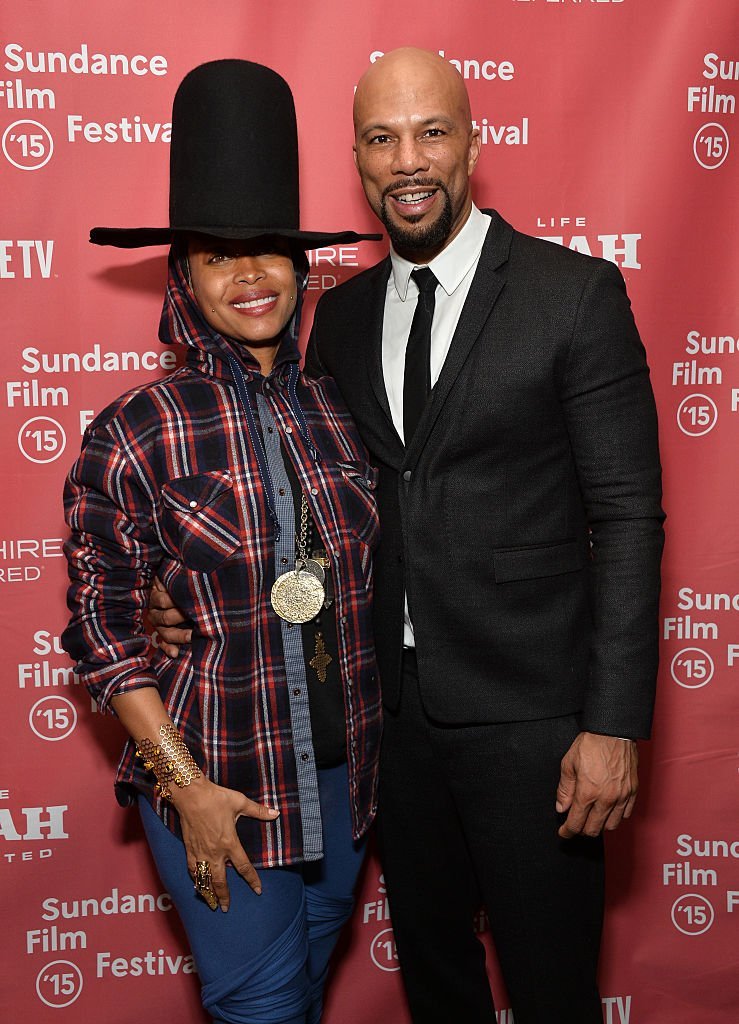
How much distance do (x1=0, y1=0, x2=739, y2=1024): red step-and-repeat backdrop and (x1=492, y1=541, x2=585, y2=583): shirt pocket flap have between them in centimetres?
79

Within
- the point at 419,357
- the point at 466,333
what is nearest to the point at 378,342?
the point at 419,357

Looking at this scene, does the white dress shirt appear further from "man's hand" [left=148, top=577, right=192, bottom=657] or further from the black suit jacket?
"man's hand" [left=148, top=577, right=192, bottom=657]

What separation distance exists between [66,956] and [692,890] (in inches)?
60.0

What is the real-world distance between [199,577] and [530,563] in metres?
0.55

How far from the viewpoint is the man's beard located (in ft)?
5.88

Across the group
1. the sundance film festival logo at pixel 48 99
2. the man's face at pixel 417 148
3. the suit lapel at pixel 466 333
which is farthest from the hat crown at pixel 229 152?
the sundance film festival logo at pixel 48 99

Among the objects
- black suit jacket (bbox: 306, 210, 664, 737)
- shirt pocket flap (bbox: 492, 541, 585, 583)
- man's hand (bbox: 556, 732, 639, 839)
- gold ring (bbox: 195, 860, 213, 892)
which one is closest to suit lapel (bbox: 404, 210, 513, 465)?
black suit jacket (bbox: 306, 210, 664, 737)

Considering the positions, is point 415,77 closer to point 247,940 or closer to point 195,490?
point 195,490

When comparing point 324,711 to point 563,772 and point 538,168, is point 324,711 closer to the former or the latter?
point 563,772

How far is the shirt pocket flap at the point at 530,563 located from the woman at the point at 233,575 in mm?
223

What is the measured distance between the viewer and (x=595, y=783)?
168 centimetres

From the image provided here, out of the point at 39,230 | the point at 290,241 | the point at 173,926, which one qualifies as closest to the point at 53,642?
the point at 173,926

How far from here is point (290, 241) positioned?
70.6 inches

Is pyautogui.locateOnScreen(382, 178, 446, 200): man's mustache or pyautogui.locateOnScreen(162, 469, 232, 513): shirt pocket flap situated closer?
pyautogui.locateOnScreen(162, 469, 232, 513): shirt pocket flap
